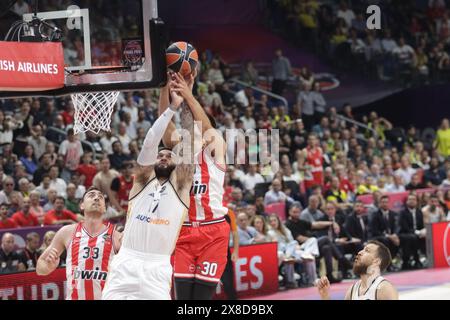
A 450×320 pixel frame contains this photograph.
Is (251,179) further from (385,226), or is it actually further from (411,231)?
(411,231)

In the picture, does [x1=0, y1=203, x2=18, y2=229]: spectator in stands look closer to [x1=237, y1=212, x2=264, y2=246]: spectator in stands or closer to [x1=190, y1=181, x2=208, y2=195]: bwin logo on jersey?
[x1=237, y1=212, x2=264, y2=246]: spectator in stands

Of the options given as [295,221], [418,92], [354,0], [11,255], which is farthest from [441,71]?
[11,255]

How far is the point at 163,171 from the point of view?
8.28 metres

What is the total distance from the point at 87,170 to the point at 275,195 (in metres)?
3.44

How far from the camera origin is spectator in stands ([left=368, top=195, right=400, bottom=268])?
17547 millimetres

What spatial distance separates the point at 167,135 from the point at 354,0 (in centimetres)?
1822

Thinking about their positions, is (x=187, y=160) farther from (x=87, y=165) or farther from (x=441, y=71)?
(x=441, y=71)

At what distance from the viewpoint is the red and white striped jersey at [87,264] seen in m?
9.14

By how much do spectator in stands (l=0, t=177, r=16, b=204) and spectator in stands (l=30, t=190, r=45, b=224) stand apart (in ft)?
1.29

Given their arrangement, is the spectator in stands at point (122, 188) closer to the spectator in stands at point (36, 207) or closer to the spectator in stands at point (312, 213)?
the spectator in stands at point (36, 207)

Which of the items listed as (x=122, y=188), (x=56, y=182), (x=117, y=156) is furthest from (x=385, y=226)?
(x=56, y=182)

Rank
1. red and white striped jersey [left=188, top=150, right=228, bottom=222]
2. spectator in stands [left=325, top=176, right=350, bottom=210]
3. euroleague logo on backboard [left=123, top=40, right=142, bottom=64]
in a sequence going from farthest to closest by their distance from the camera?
spectator in stands [left=325, top=176, right=350, bottom=210], euroleague logo on backboard [left=123, top=40, right=142, bottom=64], red and white striped jersey [left=188, top=150, right=228, bottom=222]

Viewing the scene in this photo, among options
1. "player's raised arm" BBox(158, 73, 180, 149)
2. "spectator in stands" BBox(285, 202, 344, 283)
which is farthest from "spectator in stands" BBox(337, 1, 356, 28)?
"player's raised arm" BBox(158, 73, 180, 149)

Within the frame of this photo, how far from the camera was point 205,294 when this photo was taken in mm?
8828
